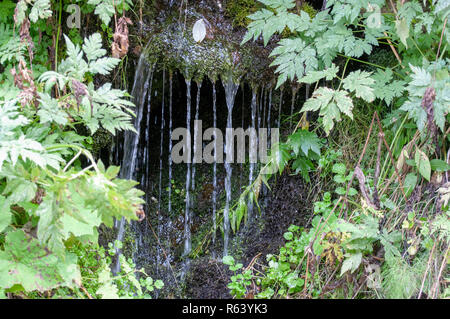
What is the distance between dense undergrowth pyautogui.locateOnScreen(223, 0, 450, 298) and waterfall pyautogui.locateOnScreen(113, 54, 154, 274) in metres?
0.93

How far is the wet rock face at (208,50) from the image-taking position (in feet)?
9.84

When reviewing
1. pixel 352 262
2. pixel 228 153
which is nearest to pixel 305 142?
pixel 228 153

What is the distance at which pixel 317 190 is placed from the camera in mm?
3008

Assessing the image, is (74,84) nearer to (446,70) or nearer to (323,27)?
(323,27)

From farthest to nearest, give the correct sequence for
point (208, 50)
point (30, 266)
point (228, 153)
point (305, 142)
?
point (228, 153)
point (208, 50)
point (305, 142)
point (30, 266)

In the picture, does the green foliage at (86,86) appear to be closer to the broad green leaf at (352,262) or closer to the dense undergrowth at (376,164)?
the dense undergrowth at (376,164)

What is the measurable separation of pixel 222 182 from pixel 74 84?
1.82 meters

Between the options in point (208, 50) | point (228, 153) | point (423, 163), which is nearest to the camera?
point (423, 163)

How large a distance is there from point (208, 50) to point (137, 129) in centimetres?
80

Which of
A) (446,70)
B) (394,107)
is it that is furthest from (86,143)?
(446,70)

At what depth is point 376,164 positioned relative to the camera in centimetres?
244

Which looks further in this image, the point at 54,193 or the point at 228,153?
the point at 228,153

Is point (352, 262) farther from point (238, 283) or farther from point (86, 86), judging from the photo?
point (86, 86)

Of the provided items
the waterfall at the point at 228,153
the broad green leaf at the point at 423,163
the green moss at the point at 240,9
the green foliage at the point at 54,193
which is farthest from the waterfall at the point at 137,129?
the broad green leaf at the point at 423,163
